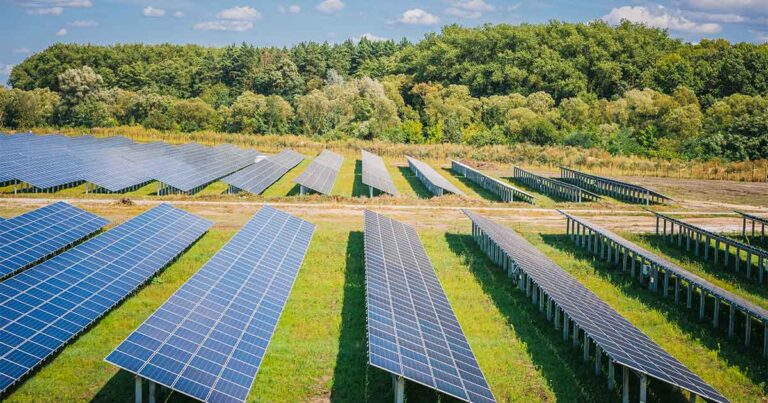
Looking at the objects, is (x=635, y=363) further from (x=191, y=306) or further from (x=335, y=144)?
(x=335, y=144)

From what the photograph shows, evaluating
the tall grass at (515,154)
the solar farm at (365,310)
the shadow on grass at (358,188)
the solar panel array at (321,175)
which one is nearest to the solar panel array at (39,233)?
the solar farm at (365,310)

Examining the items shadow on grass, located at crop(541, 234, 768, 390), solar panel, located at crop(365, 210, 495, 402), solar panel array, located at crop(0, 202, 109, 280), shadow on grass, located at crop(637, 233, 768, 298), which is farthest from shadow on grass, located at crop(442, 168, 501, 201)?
solar panel array, located at crop(0, 202, 109, 280)

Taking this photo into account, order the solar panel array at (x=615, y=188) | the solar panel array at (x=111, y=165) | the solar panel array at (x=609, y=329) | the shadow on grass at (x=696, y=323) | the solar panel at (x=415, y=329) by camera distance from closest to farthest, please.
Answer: the solar panel at (x=415, y=329) < the solar panel array at (x=609, y=329) < the shadow on grass at (x=696, y=323) < the solar panel array at (x=111, y=165) < the solar panel array at (x=615, y=188)

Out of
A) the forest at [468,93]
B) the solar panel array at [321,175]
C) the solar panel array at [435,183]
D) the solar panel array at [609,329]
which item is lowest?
the solar panel array at [609,329]

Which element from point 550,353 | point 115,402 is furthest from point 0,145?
point 550,353

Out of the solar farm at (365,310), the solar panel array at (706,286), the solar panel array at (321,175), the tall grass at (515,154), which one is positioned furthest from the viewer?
the tall grass at (515,154)

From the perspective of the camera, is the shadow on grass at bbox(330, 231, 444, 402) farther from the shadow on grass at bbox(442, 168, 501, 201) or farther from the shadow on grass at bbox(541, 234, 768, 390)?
the shadow on grass at bbox(442, 168, 501, 201)

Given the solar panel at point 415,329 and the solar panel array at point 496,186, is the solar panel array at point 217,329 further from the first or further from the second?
the solar panel array at point 496,186
